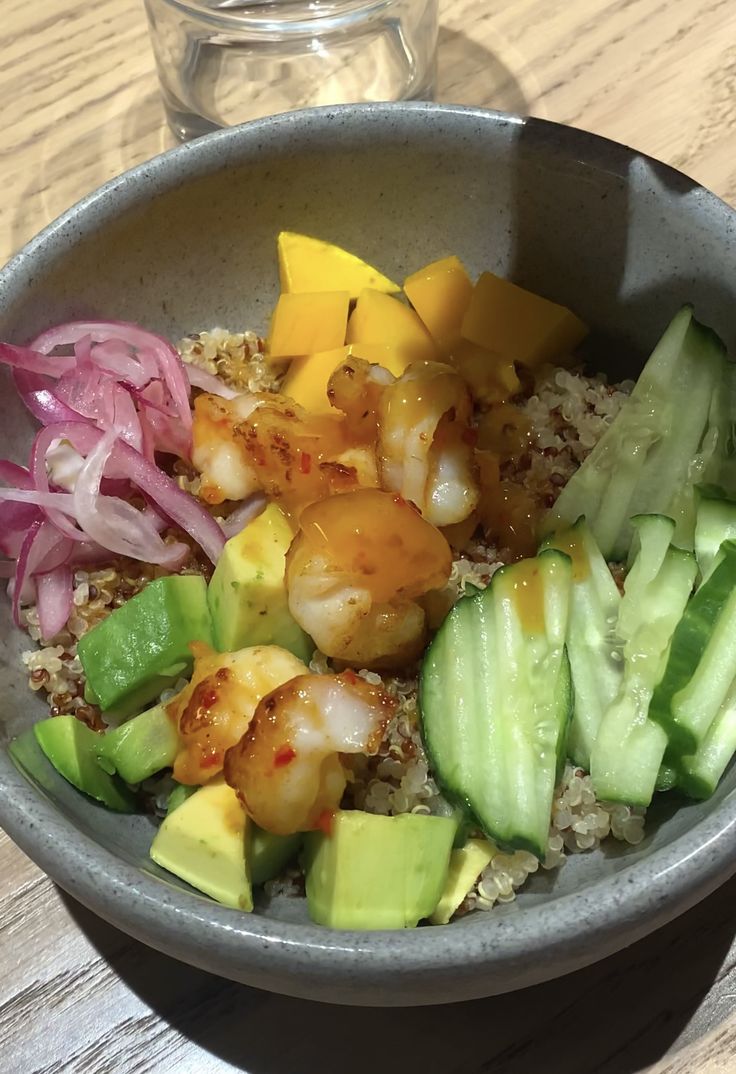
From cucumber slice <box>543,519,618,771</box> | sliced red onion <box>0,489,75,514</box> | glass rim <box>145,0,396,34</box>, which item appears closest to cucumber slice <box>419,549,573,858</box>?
cucumber slice <box>543,519,618,771</box>

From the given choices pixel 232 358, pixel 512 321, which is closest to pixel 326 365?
pixel 232 358

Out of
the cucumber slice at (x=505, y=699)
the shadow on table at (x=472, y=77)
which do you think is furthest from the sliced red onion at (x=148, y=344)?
the shadow on table at (x=472, y=77)

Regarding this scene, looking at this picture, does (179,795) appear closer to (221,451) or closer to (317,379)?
(221,451)

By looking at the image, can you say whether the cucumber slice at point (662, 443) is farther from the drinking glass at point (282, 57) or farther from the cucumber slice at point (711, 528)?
the drinking glass at point (282, 57)

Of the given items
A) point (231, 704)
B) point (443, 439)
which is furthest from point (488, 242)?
point (231, 704)

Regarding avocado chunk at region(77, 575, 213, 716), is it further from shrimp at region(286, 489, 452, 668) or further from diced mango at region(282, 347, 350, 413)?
diced mango at region(282, 347, 350, 413)

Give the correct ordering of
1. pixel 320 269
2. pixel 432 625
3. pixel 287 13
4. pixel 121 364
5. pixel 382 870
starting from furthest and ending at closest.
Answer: pixel 287 13
pixel 320 269
pixel 121 364
pixel 432 625
pixel 382 870
